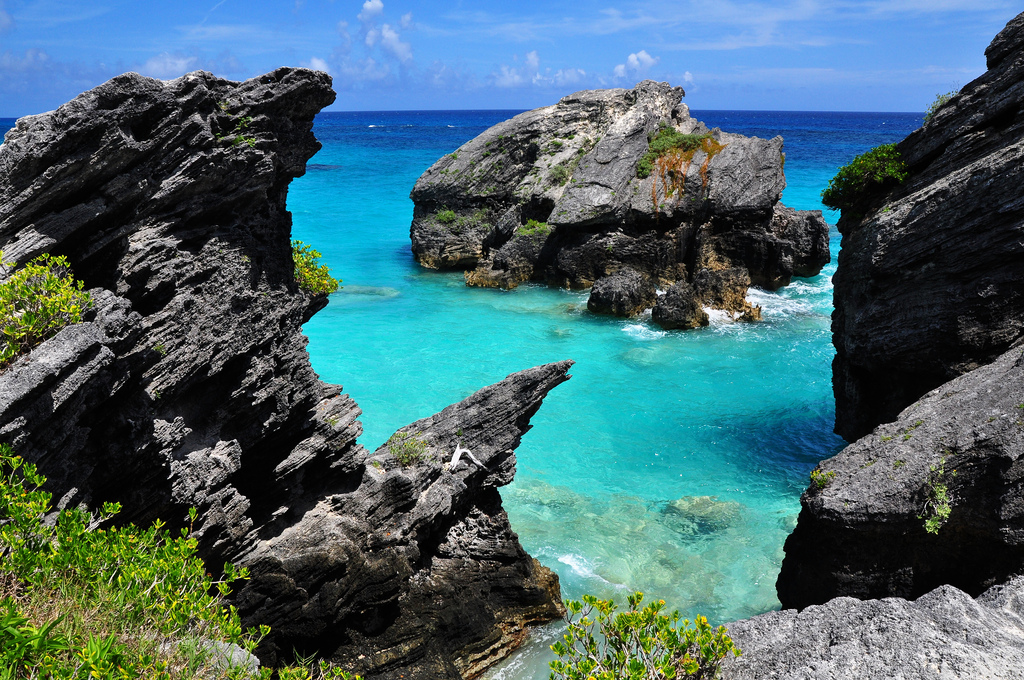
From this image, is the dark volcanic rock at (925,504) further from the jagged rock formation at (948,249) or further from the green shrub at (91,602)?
the green shrub at (91,602)

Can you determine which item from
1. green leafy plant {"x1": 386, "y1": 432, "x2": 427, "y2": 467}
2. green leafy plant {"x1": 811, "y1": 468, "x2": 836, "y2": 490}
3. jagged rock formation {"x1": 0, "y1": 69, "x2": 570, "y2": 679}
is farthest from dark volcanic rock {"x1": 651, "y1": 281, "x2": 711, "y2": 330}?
green leafy plant {"x1": 386, "y1": 432, "x2": 427, "y2": 467}

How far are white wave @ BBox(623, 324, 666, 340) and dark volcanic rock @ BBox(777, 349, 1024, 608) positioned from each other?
18128 millimetres

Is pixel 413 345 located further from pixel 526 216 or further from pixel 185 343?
pixel 185 343

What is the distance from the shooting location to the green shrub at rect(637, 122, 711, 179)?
114 ft

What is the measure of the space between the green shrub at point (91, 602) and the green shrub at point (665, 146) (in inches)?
1243

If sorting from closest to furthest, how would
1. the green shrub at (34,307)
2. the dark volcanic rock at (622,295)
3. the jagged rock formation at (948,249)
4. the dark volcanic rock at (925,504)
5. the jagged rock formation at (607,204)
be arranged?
the green shrub at (34,307), the dark volcanic rock at (925,504), the jagged rock formation at (948,249), the dark volcanic rock at (622,295), the jagged rock formation at (607,204)

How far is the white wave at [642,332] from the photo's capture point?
98.2ft

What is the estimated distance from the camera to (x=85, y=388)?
6.97 meters

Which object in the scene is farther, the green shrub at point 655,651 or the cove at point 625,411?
the cove at point 625,411

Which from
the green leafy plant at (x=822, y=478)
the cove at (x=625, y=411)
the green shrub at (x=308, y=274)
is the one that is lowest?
the cove at (x=625, y=411)

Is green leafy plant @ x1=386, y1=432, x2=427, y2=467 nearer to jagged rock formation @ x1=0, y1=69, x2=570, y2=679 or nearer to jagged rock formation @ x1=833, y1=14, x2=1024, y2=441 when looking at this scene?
jagged rock formation @ x1=0, y1=69, x2=570, y2=679

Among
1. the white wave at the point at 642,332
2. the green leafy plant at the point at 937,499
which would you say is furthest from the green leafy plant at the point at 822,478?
the white wave at the point at 642,332

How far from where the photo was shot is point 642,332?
30.5 metres

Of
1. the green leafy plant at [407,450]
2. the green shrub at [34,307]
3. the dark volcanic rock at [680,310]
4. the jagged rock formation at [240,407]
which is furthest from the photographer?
the dark volcanic rock at [680,310]
